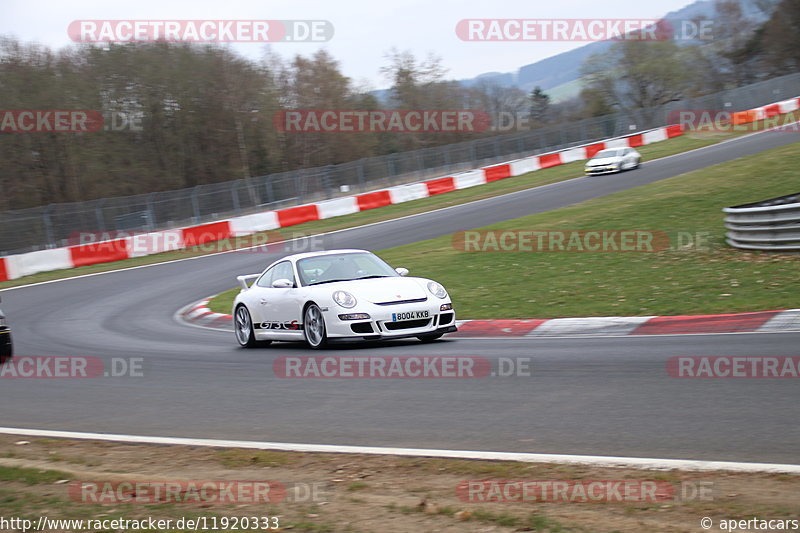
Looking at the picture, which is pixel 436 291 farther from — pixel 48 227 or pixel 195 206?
pixel 195 206

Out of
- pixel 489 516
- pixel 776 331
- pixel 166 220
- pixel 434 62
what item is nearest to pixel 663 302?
pixel 776 331

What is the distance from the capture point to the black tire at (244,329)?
12.3 meters

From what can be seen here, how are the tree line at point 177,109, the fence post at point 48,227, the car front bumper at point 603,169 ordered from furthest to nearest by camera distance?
the tree line at point 177,109
the car front bumper at point 603,169
the fence post at point 48,227

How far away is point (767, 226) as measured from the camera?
1389cm

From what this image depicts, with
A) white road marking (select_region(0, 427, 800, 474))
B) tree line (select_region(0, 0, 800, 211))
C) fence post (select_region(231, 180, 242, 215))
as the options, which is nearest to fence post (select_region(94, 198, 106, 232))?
fence post (select_region(231, 180, 242, 215))

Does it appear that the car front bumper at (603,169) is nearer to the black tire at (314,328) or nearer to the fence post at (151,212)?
the fence post at (151,212)

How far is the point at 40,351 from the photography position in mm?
12930

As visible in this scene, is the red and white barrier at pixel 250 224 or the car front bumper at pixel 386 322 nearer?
the car front bumper at pixel 386 322

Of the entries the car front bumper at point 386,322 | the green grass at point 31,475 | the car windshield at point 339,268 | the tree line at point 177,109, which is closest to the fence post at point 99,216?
the tree line at point 177,109

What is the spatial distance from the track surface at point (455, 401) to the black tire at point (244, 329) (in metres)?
0.33

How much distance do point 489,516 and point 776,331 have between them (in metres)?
6.72

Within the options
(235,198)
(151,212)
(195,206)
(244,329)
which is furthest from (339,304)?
(235,198)

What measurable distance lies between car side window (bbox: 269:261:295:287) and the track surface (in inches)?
38.4

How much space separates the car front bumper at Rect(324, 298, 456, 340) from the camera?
34.6ft
